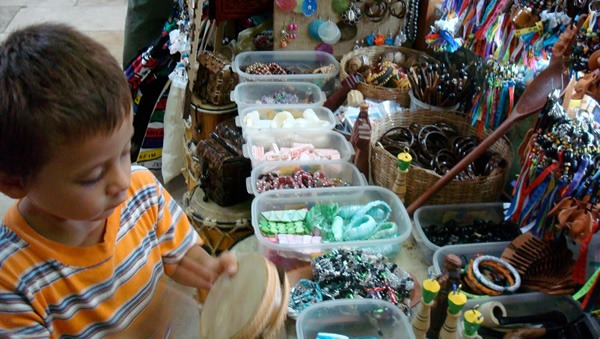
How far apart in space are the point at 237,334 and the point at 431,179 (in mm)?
842

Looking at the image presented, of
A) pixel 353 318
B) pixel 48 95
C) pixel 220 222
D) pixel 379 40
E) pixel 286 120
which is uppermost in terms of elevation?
pixel 48 95

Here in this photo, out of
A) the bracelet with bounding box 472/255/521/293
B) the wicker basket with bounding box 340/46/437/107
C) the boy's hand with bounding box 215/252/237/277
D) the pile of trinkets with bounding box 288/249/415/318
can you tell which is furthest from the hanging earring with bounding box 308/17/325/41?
the boy's hand with bounding box 215/252/237/277

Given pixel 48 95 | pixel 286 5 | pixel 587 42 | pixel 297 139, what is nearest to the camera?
pixel 48 95

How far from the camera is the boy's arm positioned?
108 cm

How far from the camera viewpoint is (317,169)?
1.82 m

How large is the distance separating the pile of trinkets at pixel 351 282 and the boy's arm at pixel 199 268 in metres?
0.25

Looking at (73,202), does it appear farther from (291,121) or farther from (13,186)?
(291,121)

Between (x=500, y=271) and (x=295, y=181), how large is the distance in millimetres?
726

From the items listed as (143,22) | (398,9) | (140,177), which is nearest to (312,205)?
(140,177)

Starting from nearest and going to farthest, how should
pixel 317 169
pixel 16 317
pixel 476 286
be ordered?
1. pixel 16 317
2. pixel 476 286
3. pixel 317 169

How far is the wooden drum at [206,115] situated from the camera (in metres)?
2.39

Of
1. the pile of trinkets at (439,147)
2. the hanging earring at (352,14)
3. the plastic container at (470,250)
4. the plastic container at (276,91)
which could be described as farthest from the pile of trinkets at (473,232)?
the hanging earring at (352,14)

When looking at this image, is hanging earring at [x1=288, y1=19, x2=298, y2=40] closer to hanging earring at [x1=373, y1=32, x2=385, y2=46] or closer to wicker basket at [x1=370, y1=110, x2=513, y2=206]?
hanging earring at [x1=373, y1=32, x2=385, y2=46]

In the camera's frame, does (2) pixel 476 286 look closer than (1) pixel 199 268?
No
